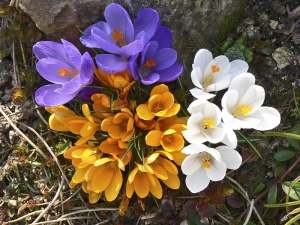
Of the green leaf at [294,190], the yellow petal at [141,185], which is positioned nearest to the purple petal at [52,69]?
the yellow petal at [141,185]

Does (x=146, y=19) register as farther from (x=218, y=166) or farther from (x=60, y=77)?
(x=218, y=166)

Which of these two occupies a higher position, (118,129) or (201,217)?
(118,129)

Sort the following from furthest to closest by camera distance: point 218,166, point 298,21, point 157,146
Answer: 1. point 298,21
2. point 157,146
3. point 218,166

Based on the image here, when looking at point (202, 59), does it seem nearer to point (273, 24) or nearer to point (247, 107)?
point (247, 107)

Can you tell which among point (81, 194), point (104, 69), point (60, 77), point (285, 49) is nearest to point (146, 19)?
point (104, 69)

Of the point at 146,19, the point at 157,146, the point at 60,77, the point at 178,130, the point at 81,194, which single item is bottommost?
the point at 81,194
